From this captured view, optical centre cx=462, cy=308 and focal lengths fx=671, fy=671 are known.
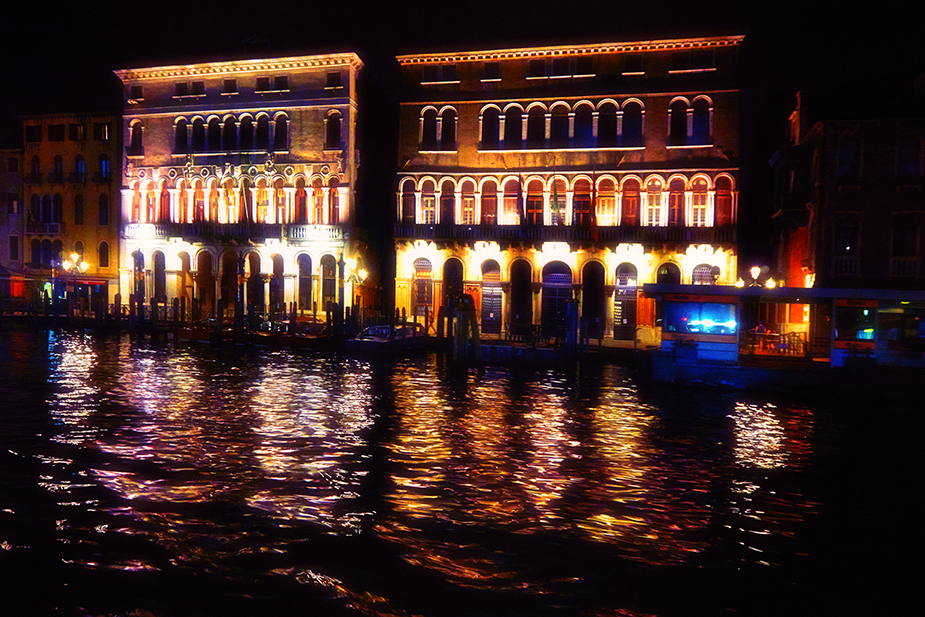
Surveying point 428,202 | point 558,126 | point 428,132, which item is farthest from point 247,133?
point 558,126

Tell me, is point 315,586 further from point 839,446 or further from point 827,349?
point 827,349

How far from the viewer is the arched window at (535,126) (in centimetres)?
3278

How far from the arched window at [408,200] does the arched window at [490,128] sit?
4158 millimetres

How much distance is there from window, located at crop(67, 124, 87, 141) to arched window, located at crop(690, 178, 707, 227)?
114ft

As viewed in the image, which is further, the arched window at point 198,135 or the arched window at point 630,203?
the arched window at point 198,135

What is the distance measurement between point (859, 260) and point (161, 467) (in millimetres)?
25691

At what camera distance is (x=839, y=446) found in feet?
41.5

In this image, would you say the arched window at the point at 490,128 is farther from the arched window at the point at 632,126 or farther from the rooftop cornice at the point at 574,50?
the arched window at the point at 632,126

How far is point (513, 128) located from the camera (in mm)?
33031

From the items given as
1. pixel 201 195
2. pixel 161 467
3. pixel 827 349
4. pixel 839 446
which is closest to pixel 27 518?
pixel 161 467

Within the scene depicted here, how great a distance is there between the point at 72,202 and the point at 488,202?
25920mm

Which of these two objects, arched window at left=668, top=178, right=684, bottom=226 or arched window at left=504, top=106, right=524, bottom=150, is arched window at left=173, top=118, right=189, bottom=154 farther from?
arched window at left=668, top=178, right=684, bottom=226

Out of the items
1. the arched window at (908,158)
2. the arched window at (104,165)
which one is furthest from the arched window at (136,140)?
the arched window at (908,158)

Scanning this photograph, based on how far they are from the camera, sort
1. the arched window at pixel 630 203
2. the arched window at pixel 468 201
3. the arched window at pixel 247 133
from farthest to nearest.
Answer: the arched window at pixel 247 133
the arched window at pixel 468 201
the arched window at pixel 630 203
